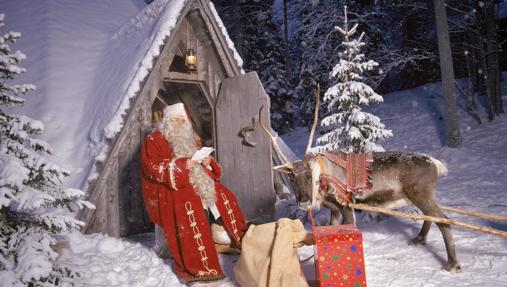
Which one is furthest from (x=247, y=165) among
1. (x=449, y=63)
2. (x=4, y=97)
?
(x=449, y=63)

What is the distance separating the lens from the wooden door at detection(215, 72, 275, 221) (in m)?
6.26

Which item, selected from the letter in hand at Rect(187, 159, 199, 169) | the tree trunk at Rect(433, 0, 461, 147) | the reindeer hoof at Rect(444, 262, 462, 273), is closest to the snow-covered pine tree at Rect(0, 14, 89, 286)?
the letter in hand at Rect(187, 159, 199, 169)

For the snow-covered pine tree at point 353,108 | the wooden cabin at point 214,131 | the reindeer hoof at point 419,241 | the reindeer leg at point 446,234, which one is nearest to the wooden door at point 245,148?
the wooden cabin at point 214,131

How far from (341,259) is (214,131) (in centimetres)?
435

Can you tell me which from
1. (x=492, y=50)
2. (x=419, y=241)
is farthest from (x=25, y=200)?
(x=492, y=50)

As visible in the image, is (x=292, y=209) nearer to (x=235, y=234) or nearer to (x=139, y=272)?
(x=235, y=234)

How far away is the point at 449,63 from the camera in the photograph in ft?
38.4

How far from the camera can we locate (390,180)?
436 centimetres

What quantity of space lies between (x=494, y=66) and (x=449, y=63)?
11.0ft

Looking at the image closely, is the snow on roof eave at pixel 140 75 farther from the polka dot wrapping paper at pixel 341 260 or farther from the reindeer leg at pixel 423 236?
the reindeer leg at pixel 423 236

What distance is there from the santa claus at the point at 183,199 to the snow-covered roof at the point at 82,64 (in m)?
1.18

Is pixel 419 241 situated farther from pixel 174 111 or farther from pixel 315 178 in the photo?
pixel 174 111

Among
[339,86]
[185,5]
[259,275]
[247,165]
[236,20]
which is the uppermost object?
[236,20]

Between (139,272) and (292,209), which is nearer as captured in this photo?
(139,272)
